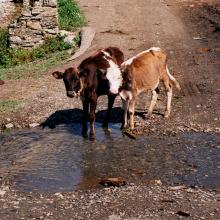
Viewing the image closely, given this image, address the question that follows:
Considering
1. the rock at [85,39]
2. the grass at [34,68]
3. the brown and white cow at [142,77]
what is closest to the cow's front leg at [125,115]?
the brown and white cow at [142,77]

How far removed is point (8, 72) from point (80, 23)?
5627 millimetres

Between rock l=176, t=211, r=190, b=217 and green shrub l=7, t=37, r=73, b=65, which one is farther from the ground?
rock l=176, t=211, r=190, b=217

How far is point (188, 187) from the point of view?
9.80 meters

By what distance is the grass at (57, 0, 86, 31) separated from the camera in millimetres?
22547

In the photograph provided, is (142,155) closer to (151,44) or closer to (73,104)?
(73,104)

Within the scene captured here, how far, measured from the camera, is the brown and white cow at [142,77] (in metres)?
12.8

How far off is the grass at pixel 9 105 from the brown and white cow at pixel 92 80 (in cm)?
235

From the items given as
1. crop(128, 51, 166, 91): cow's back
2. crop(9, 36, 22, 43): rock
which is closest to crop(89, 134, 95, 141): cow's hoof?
crop(128, 51, 166, 91): cow's back

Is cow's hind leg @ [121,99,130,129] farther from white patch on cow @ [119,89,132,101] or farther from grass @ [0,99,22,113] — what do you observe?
grass @ [0,99,22,113]

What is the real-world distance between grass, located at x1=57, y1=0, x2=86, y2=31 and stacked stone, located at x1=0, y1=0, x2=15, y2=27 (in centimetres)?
185

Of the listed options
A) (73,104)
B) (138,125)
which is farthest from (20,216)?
(73,104)

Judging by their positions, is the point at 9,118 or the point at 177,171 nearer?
the point at 177,171

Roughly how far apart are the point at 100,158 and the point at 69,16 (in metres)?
13.0

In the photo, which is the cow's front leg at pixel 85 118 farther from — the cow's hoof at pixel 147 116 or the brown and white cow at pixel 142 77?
the cow's hoof at pixel 147 116
